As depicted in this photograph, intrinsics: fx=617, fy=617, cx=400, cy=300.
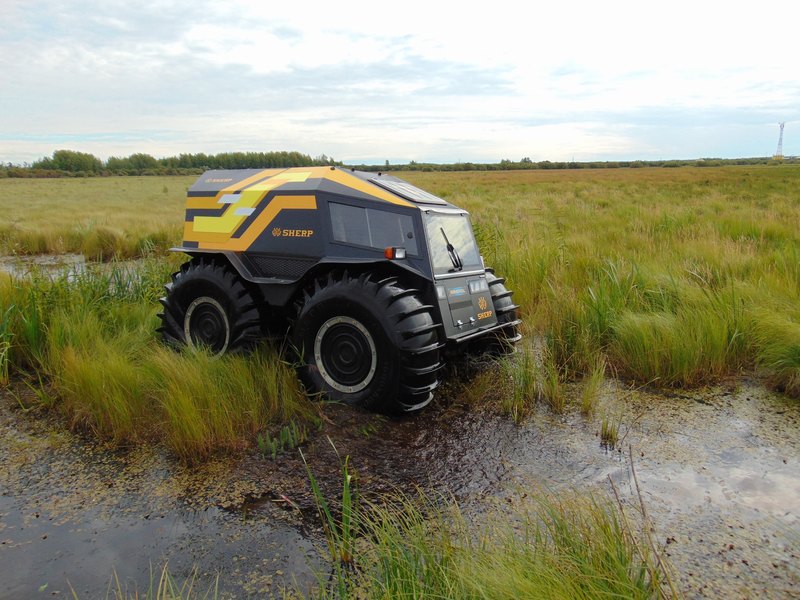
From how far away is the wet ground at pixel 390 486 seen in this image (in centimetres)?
268

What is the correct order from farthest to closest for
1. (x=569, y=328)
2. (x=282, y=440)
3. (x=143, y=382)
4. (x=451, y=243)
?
(x=569, y=328), (x=451, y=243), (x=143, y=382), (x=282, y=440)

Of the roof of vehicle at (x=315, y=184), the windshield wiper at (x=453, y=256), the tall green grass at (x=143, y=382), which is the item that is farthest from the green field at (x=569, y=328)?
the roof of vehicle at (x=315, y=184)

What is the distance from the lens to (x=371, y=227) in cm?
449

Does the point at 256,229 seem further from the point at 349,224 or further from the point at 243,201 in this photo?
the point at 349,224

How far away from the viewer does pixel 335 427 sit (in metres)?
4.02

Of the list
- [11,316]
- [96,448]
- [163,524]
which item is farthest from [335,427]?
[11,316]

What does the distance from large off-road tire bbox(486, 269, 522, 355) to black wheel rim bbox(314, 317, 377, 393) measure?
4.22ft

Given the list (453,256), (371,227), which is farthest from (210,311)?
(453,256)

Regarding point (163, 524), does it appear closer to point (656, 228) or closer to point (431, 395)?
point (431, 395)

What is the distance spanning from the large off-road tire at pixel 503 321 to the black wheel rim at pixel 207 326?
6.96ft

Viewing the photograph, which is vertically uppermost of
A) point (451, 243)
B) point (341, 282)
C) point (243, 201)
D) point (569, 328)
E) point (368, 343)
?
point (243, 201)

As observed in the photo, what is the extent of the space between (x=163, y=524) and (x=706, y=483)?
2.89 metres

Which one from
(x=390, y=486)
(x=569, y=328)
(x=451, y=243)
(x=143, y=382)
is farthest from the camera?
(x=569, y=328)

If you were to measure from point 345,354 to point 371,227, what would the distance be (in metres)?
0.96
